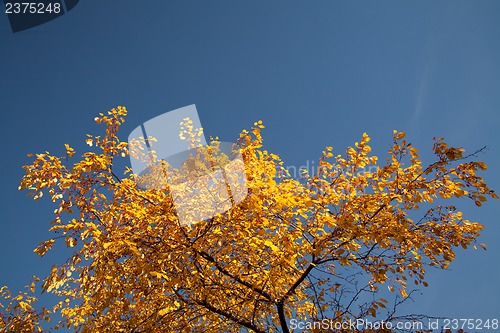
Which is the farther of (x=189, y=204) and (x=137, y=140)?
(x=137, y=140)

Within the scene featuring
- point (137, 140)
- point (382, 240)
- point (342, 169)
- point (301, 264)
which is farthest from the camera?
point (137, 140)

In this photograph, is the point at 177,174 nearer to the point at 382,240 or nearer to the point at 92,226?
the point at 92,226

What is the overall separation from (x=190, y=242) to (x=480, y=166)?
3391 mm

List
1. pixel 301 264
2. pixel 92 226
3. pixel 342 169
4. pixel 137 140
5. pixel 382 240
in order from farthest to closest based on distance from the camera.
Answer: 1. pixel 137 140
2. pixel 342 169
3. pixel 301 264
4. pixel 382 240
5. pixel 92 226

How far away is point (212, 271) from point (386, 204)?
2.38m

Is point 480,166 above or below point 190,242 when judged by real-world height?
above

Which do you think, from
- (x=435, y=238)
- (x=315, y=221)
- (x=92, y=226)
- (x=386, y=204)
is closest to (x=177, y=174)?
(x=92, y=226)

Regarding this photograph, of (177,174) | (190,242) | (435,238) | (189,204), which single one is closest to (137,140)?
(177,174)

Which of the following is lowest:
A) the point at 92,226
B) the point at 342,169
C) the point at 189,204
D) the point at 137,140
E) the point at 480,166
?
the point at 92,226

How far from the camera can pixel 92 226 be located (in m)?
3.93

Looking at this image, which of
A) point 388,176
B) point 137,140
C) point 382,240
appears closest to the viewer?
point 382,240

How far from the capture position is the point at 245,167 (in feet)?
14.9

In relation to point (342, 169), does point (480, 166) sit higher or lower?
lower

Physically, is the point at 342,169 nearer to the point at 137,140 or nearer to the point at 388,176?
the point at 388,176
